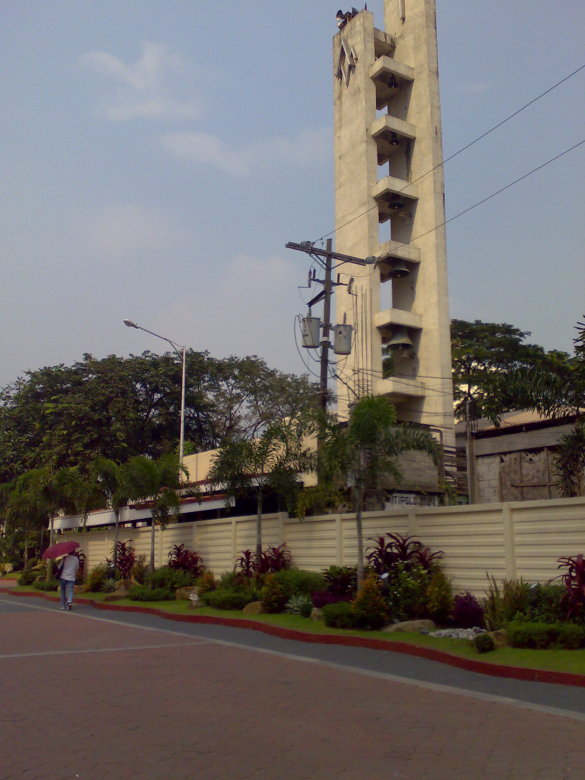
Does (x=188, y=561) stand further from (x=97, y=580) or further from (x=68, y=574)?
(x=97, y=580)

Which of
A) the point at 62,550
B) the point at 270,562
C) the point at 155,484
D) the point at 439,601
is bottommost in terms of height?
the point at 439,601

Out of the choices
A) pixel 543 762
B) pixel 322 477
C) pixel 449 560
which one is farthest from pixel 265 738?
pixel 322 477

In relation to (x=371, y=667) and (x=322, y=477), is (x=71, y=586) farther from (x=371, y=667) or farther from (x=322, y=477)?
(x=371, y=667)

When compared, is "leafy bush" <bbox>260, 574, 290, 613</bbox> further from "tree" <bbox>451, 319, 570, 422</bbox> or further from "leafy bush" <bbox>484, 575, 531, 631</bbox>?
"tree" <bbox>451, 319, 570, 422</bbox>

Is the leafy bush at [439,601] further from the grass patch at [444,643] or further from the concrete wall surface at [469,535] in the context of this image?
the grass patch at [444,643]

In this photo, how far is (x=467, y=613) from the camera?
1354 cm

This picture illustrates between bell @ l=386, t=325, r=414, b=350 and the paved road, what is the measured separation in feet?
87.6

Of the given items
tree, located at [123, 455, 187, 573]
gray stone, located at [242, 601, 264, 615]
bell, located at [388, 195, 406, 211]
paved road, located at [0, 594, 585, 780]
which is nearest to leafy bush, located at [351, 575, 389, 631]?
paved road, located at [0, 594, 585, 780]

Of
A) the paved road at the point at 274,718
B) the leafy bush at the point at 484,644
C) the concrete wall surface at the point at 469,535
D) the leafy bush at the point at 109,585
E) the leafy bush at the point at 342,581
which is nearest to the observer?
the paved road at the point at 274,718

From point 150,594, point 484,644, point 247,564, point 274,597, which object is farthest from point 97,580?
point 484,644

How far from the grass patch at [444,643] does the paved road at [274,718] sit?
49 centimetres

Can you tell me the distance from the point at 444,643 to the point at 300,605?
203 inches

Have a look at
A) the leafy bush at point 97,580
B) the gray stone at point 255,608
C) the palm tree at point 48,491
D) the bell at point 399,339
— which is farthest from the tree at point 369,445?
the bell at point 399,339

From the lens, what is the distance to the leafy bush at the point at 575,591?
11.5 metres
